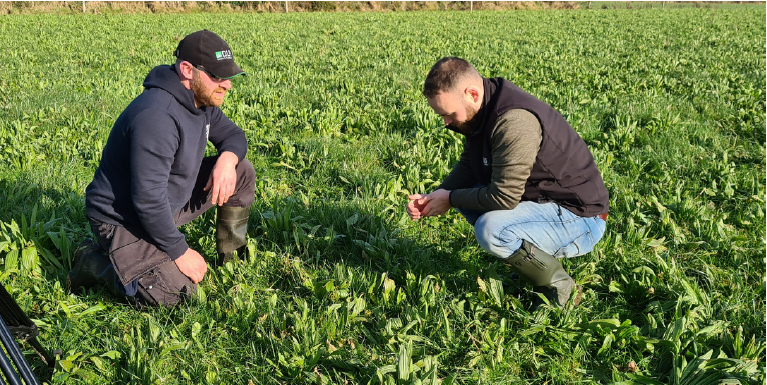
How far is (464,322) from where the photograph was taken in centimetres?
302

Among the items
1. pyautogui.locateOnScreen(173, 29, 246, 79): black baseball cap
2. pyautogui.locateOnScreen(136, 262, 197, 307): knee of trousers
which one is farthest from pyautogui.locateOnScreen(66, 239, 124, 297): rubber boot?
pyautogui.locateOnScreen(173, 29, 246, 79): black baseball cap

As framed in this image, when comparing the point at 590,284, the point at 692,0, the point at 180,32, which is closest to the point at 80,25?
the point at 180,32

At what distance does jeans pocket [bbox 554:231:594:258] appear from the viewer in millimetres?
3115

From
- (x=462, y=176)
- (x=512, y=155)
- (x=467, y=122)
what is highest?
(x=467, y=122)

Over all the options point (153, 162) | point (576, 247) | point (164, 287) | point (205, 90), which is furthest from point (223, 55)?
point (576, 247)

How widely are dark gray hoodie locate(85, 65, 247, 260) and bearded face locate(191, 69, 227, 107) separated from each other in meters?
0.05

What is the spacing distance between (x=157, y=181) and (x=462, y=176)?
1912 millimetres

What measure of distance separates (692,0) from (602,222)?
56664 mm

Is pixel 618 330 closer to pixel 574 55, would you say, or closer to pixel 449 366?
pixel 449 366

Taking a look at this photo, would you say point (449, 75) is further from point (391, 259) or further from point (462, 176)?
point (391, 259)

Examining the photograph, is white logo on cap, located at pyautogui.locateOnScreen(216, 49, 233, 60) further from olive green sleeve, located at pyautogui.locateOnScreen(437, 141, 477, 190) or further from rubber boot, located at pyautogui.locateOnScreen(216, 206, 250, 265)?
olive green sleeve, located at pyautogui.locateOnScreen(437, 141, 477, 190)

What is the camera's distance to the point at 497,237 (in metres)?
2.92

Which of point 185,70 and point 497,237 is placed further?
point 185,70

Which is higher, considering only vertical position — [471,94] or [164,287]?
[471,94]
